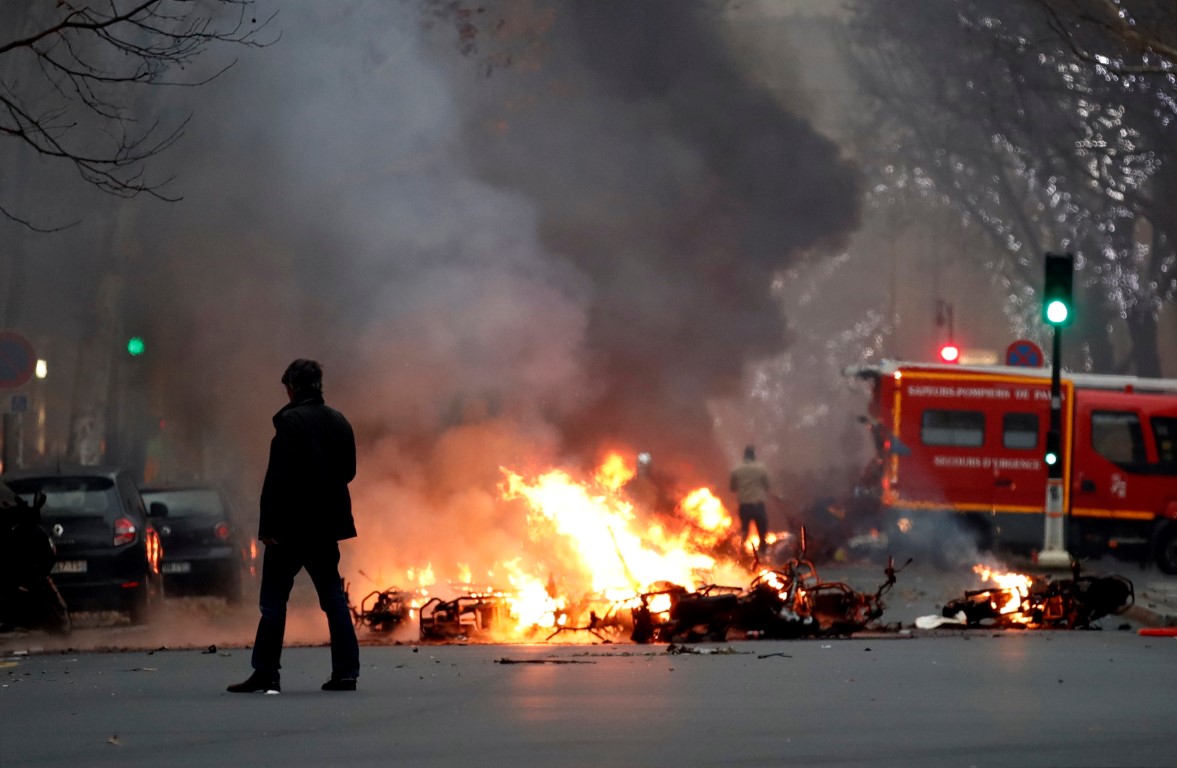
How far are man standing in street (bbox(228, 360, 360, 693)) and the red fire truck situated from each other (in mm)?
16917

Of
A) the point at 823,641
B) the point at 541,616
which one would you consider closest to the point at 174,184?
the point at 541,616

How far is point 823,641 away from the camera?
12984mm

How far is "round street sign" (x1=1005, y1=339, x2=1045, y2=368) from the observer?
25.0m

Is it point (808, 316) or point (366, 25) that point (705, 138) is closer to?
point (366, 25)

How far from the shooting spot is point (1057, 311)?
65.8 feet

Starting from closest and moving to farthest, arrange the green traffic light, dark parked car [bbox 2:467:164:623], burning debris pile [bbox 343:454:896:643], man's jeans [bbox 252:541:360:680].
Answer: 1. man's jeans [bbox 252:541:360:680]
2. burning debris pile [bbox 343:454:896:643]
3. dark parked car [bbox 2:467:164:623]
4. the green traffic light

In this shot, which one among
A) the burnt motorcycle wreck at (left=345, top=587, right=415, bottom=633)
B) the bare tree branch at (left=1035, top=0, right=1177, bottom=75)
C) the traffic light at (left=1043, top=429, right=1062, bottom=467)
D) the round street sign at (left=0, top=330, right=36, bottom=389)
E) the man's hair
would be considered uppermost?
the bare tree branch at (left=1035, top=0, right=1177, bottom=75)

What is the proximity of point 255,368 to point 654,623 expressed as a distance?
27.0ft

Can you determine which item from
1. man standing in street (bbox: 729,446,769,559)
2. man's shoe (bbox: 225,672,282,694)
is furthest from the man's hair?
→ man standing in street (bbox: 729,446,769,559)

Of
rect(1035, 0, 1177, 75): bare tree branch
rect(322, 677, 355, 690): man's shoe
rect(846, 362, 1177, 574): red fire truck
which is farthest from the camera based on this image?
rect(846, 362, 1177, 574): red fire truck

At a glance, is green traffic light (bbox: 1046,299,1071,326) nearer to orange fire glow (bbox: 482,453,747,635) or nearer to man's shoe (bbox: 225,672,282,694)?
orange fire glow (bbox: 482,453,747,635)

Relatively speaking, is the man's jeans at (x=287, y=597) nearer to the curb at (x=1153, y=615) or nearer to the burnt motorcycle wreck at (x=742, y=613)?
the burnt motorcycle wreck at (x=742, y=613)

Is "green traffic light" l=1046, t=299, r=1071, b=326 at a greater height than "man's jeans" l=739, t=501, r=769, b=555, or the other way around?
"green traffic light" l=1046, t=299, r=1071, b=326

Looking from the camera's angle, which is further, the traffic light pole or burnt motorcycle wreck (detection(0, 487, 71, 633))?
the traffic light pole
